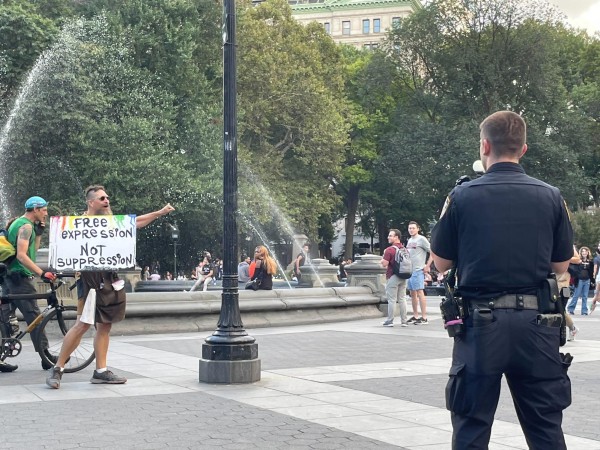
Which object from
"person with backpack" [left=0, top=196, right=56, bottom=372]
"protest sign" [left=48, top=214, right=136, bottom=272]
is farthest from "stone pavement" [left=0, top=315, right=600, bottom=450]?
"protest sign" [left=48, top=214, right=136, bottom=272]

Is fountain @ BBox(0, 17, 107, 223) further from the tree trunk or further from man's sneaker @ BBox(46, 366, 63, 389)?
the tree trunk

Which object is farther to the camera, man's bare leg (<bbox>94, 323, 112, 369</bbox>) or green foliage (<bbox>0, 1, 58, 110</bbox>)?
green foliage (<bbox>0, 1, 58, 110</bbox>)

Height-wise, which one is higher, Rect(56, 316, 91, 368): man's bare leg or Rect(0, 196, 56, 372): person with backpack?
Rect(0, 196, 56, 372): person with backpack

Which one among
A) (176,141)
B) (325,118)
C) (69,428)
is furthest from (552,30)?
(69,428)

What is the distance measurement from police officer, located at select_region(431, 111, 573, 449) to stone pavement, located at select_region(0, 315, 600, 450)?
6.05 ft

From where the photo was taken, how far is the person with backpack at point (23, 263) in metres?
9.82

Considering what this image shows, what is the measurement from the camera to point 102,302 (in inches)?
350

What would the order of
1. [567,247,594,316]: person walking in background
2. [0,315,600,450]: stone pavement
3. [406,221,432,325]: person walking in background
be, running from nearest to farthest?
[0,315,600,450]: stone pavement
[406,221,432,325]: person walking in background
[567,247,594,316]: person walking in background

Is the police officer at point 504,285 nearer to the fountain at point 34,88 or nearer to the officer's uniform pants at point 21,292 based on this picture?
the officer's uniform pants at point 21,292

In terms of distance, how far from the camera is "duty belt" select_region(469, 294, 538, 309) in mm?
4355

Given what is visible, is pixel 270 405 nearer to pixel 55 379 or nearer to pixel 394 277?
pixel 55 379

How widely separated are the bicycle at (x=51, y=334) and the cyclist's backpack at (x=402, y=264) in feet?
23.8

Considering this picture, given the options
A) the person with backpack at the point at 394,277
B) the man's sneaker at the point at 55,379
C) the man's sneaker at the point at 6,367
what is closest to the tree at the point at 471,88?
the person with backpack at the point at 394,277

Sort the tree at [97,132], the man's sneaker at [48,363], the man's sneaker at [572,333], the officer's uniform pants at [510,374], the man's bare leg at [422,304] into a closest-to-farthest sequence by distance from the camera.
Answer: the officer's uniform pants at [510,374], the man's sneaker at [48,363], the man's sneaker at [572,333], the man's bare leg at [422,304], the tree at [97,132]
